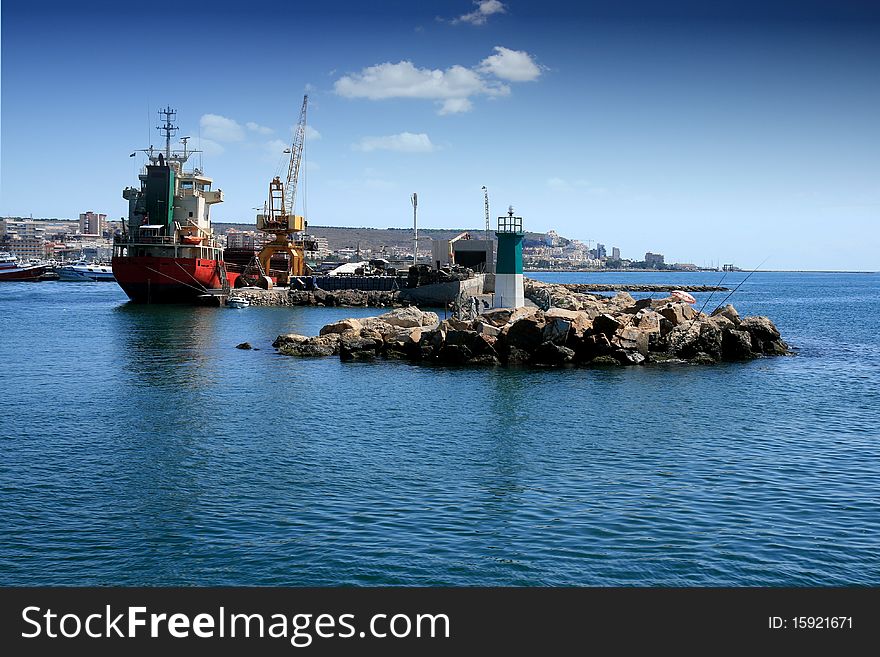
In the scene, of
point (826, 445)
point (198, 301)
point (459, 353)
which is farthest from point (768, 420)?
point (198, 301)

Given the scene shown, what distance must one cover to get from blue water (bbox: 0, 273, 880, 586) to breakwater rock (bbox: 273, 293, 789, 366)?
2043mm

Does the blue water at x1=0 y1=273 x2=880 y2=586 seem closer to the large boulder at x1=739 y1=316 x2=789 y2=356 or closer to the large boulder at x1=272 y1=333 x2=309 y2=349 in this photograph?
the large boulder at x1=739 y1=316 x2=789 y2=356

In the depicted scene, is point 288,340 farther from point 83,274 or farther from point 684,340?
point 83,274

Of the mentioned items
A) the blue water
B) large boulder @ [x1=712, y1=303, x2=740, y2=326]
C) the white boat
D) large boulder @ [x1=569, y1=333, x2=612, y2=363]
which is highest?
the white boat

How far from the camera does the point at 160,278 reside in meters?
80.6

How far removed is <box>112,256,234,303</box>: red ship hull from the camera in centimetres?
8050

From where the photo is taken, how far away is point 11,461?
2031 centimetres

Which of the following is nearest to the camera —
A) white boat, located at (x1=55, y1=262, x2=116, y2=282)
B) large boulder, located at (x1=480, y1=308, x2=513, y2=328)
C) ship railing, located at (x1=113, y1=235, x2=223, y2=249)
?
large boulder, located at (x1=480, y1=308, x2=513, y2=328)

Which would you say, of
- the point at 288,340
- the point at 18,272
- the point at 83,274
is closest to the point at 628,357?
the point at 288,340

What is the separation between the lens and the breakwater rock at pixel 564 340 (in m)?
38.8

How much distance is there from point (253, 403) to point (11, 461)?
939 centimetres

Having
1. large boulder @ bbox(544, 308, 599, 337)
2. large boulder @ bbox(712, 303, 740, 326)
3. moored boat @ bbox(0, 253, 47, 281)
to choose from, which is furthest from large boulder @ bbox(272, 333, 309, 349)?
moored boat @ bbox(0, 253, 47, 281)

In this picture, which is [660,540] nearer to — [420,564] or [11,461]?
[420,564]

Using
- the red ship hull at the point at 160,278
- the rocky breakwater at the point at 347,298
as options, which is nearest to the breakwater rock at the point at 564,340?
the red ship hull at the point at 160,278
